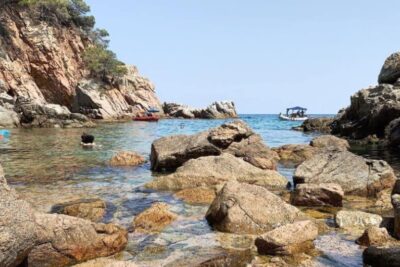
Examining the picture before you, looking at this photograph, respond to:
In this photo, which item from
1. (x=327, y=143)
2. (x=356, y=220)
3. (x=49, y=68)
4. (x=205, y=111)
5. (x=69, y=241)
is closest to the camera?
(x=69, y=241)

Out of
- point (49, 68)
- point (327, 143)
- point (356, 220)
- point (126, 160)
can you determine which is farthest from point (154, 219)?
point (49, 68)

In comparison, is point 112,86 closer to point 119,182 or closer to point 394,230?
point 119,182

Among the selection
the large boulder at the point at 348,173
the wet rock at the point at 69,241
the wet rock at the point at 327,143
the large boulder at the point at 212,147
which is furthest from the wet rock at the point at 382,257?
the wet rock at the point at 327,143

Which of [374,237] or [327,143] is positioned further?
[327,143]

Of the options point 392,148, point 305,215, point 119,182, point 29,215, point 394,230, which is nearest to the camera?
point 29,215

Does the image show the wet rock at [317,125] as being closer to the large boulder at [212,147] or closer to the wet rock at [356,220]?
the large boulder at [212,147]

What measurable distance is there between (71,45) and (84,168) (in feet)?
238

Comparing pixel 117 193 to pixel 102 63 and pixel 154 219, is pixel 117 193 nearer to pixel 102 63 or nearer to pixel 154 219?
pixel 154 219

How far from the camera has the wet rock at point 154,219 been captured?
9.50 metres

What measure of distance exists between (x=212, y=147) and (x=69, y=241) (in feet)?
39.8

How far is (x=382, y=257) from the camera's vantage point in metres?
6.96

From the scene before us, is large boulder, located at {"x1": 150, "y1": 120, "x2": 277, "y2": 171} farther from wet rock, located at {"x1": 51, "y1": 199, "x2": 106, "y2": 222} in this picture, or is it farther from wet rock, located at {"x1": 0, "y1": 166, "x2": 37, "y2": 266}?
wet rock, located at {"x1": 0, "y1": 166, "x2": 37, "y2": 266}

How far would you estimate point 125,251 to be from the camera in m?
8.01

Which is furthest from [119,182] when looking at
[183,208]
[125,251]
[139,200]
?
[125,251]
